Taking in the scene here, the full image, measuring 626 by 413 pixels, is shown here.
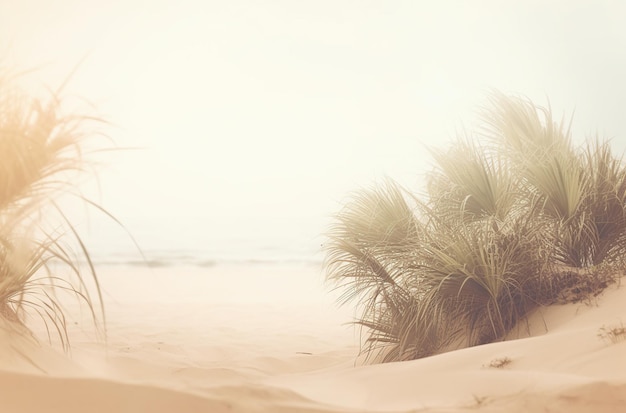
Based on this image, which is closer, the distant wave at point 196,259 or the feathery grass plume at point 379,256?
the feathery grass plume at point 379,256

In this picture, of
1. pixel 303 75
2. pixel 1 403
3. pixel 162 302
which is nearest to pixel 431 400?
pixel 1 403

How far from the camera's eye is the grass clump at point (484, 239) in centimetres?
289

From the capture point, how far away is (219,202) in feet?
69.5

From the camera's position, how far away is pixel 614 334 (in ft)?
6.40

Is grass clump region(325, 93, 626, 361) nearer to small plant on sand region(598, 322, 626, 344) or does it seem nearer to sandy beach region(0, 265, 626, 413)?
sandy beach region(0, 265, 626, 413)

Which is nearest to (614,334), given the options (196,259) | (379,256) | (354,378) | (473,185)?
(354,378)

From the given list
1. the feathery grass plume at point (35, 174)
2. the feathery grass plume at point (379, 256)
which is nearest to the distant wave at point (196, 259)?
the feathery grass plume at point (379, 256)

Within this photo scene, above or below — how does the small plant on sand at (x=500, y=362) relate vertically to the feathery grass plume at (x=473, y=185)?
below

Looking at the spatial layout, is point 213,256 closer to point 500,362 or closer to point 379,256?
point 379,256

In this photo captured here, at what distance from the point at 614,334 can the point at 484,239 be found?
3.37 feet

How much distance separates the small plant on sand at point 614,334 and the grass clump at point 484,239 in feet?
2.55

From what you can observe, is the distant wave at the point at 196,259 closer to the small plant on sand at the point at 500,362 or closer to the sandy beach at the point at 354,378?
the sandy beach at the point at 354,378

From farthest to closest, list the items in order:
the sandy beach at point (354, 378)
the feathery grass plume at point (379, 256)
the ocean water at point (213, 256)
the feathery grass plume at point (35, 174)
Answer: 1. the ocean water at point (213, 256)
2. the feathery grass plume at point (379, 256)
3. the feathery grass plume at point (35, 174)
4. the sandy beach at point (354, 378)

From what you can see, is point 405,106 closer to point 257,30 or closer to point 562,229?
point 257,30
